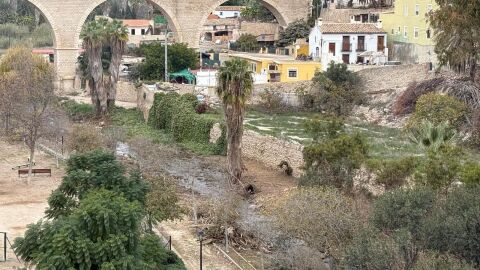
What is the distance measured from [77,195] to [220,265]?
560 centimetres

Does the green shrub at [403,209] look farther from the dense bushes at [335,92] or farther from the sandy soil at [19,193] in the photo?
the dense bushes at [335,92]

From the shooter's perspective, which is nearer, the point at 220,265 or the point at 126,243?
the point at 126,243

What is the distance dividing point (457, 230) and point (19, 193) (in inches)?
686

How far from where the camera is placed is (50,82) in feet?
112

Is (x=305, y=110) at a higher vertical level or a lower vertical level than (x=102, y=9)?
lower

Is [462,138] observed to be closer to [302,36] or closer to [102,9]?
[302,36]

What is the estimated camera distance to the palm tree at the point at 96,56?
47.8 meters

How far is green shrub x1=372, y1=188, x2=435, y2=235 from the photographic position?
62.2 feet

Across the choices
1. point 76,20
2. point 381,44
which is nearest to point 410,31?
point 381,44

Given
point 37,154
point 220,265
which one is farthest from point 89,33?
point 220,265

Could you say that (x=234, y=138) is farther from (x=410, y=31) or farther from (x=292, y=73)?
(x=410, y=31)

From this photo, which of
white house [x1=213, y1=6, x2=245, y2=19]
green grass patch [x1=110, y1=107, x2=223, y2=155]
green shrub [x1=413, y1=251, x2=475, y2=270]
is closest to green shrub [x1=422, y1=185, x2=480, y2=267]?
green shrub [x1=413, y1=251, x2=475, y2=270]

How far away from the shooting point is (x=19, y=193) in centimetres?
3025

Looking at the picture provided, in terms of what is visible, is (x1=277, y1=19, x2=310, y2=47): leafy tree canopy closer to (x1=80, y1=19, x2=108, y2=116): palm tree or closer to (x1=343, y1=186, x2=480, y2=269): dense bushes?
(x1=80, y1=19, x2=108, y2=116): palm tree
